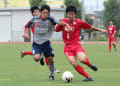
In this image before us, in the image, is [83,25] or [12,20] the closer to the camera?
[83,25]

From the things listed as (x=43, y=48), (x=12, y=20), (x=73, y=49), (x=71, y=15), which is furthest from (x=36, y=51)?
(x=12, y=20)

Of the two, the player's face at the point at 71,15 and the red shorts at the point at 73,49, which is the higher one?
the player's face at the point at 71,15

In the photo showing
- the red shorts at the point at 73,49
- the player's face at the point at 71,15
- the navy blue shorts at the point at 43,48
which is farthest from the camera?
the navy blue shorts at the point at 43,48

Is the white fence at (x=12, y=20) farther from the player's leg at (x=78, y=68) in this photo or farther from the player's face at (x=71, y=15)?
the player's leg at (x=78, y=68)

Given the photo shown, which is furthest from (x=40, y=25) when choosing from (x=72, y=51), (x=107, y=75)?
(x=107, y=75)

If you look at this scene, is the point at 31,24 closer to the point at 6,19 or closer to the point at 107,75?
the point at 107,75

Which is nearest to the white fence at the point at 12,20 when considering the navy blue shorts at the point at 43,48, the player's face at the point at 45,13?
the navy blue shorts at the point at 43,48

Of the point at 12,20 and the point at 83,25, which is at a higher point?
the point at 83,25

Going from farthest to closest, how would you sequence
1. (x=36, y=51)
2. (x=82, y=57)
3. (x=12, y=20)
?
(x=12, y=20), (x=36, y=51), (x=82, y=57)

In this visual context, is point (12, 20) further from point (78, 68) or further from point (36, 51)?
point (78, 68)

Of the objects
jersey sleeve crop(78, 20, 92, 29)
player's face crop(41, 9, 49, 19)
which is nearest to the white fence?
jersey sleeve crop(78, 20, 92, 29)

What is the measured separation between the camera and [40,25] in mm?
9719

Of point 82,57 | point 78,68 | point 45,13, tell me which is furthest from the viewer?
point 45,13

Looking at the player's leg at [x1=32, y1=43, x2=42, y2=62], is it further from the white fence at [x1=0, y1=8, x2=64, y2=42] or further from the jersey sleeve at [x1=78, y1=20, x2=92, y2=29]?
the white fence at [x1=0, y1=8, x2=64, y2=42]
